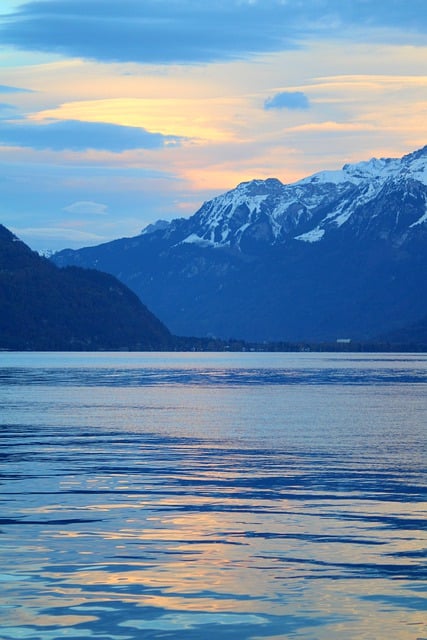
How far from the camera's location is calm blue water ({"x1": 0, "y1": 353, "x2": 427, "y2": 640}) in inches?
1232

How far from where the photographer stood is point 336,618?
31.2 meters

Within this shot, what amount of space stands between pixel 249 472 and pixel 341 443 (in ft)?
63.8

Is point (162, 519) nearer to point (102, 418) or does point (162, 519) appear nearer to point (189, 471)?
point (189, 471)

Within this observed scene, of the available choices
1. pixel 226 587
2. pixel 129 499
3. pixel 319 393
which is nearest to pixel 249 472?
pixel 129 499

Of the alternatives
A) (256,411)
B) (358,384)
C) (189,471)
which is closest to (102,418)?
(256,411)

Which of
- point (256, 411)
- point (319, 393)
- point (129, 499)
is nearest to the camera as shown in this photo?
point (129, 499)

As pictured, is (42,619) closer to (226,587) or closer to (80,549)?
(226,587)

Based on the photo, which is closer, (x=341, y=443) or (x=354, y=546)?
(x=354, y=546)

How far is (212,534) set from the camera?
139 feet

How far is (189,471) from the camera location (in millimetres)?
62406

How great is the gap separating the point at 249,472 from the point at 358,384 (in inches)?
4795

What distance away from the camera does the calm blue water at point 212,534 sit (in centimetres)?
3128

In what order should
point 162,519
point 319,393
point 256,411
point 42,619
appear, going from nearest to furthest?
point 42,619
point 162,519
point 256,411
point 319,393

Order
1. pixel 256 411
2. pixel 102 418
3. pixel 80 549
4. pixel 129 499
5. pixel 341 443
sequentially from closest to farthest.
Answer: pixel 80 549 → pixel 129 499 → pixel 341 443 → pixel 102 418 → pixel 256 411
